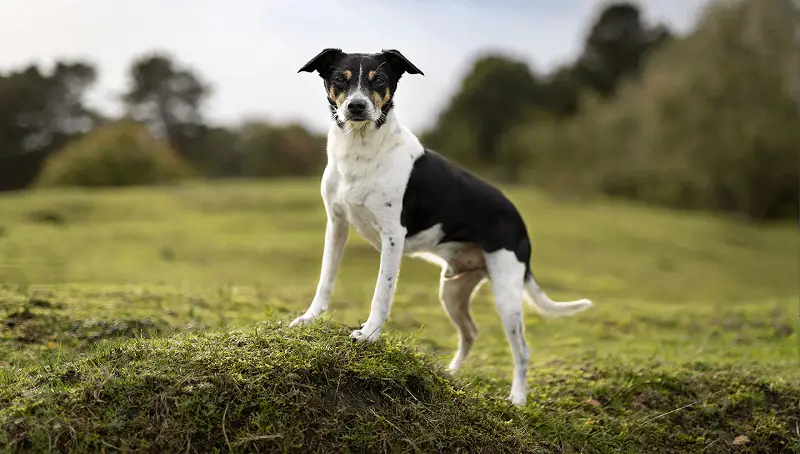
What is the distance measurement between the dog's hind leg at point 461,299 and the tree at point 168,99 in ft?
144

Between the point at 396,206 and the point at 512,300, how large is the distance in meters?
1.49

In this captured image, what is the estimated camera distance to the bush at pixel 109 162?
114ft

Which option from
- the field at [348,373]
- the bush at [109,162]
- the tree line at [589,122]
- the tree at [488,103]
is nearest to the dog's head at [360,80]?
the field at [348,373]

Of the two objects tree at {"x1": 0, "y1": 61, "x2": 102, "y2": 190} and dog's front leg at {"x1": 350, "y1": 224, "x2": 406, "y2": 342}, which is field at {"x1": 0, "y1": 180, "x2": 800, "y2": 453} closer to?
dog's front leg at {"x1": 350, "y1": 224, "x2": 406, "y2": 342}

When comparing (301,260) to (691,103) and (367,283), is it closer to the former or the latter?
(367,283)

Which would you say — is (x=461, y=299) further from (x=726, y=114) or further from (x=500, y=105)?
(x=500, y=105)

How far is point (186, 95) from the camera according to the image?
49594 millimetres

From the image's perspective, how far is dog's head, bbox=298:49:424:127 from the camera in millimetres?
6055

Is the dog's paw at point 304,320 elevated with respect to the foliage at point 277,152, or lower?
elevated

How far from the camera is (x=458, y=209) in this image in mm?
6984

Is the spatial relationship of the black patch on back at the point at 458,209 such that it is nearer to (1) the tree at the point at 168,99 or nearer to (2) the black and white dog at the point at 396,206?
(2) the black and white dog at the point at 396,206

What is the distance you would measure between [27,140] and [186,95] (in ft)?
40.3

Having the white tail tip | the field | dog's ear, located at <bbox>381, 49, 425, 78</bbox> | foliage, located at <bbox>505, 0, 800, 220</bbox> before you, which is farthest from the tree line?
dog's ear, located at <bbox>381, 49, 425, 78</bbox>

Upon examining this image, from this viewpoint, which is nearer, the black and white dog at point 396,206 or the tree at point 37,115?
the black and white dog at point 396,206
